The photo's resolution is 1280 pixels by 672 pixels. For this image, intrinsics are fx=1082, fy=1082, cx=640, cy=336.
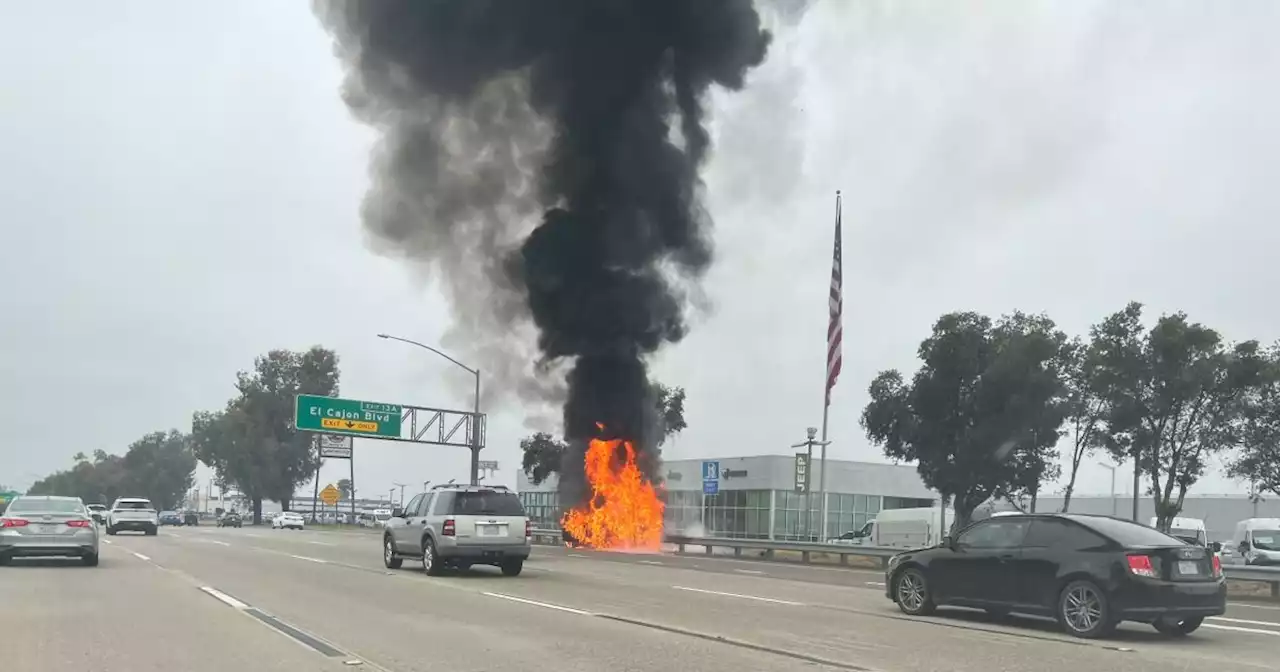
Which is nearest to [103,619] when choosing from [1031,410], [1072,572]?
[1072,572]

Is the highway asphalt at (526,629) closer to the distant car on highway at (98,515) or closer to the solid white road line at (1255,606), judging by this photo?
the solid white road line at (1255,606)

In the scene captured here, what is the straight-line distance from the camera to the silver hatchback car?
65.5 ft

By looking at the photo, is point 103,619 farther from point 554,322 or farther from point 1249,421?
point 1249,421

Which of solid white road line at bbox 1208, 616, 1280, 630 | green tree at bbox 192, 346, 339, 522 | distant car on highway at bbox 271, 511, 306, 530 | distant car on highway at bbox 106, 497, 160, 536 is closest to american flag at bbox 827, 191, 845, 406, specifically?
solid white road line at bbox 1208, 616, 1280, 630

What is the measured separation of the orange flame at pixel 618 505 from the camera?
1467 inches

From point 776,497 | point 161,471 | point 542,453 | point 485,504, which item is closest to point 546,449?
point 542,453

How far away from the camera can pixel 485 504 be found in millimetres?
20469

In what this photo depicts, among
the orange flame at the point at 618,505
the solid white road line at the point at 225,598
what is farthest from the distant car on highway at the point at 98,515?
the orange flame at the point at 618,505

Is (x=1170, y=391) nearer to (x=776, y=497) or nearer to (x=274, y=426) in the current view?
(x=776, y=497)

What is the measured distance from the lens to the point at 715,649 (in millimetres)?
10297

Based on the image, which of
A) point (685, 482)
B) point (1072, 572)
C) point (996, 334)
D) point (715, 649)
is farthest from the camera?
point (685, 482)

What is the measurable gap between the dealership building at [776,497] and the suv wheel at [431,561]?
113 ft

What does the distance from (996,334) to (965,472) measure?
5426mm

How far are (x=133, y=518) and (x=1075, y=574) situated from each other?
40336mm
